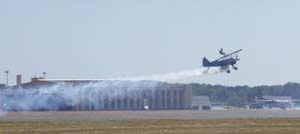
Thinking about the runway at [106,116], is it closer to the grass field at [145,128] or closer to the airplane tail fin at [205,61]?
the airplane tail fin at [205,61]

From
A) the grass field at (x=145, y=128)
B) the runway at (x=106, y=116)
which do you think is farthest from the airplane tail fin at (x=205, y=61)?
the grass field at (x=145, y=128)

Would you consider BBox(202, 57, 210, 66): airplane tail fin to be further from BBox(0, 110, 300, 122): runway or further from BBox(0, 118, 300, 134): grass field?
BBox(0, 118, 300, 134): grass field

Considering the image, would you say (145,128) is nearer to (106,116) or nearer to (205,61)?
(106,116)

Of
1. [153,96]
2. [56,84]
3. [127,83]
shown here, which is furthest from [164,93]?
[56,84]

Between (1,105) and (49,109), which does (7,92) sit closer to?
(1,105)

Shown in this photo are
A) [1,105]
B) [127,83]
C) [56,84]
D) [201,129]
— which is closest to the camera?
[201,129]

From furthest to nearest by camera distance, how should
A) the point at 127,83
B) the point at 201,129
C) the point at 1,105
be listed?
the point at 127,83
the point at 1,105
the point at 201,129

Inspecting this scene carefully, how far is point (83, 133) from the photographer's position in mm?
43938

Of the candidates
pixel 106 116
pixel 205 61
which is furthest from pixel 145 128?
pixel 205 61

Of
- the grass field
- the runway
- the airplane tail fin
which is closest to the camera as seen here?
the grass field

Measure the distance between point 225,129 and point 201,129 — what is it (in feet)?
5.63

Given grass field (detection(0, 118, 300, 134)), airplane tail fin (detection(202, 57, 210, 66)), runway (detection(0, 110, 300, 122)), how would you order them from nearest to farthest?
grass field (detection(0, 118, 300, 134))
runway (detection(0, 110, 300, 122))
airplane tail fin (detection(202, 57, 210, 66))

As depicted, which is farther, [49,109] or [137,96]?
[137,96]

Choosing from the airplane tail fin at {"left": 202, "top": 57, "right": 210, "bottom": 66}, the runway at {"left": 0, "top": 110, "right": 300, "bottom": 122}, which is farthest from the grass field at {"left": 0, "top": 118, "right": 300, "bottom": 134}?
the airplane tail fin at {"left": 202, "top": 57, "right": 210, "bottom": 66}
